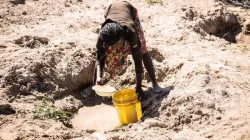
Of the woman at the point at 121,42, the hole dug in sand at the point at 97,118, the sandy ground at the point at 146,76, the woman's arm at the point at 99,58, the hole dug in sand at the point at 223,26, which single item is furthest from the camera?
the hole dug in sand at the point at 223,26

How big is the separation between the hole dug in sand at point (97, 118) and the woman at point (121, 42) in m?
0.48

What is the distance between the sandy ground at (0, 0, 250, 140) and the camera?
3150 millimetres

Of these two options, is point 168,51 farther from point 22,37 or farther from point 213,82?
point 22,37

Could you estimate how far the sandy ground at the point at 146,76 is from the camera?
124 inches

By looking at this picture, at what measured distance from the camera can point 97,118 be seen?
3.85 m

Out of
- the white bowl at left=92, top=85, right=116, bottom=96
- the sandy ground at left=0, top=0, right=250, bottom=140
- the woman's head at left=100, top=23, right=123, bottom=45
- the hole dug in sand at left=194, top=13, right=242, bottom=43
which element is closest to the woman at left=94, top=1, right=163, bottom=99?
the woman's head at left=100, top=23, right=123, bottom=45

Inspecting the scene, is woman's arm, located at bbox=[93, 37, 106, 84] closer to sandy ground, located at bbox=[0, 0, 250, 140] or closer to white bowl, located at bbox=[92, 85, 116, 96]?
white bowl, located at bbox=[92, 85, 116, 96]

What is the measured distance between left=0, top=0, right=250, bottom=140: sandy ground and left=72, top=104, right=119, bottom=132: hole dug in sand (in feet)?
0.26

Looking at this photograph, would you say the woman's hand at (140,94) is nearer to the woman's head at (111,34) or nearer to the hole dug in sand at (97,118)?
the hole dug in sand at (97,118)

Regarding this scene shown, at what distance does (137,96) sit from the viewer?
140 inches

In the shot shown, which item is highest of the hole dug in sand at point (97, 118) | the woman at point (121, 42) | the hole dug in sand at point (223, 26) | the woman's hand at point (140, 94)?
the woman at point (121, 42)

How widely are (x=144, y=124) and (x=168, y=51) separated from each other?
157 cm

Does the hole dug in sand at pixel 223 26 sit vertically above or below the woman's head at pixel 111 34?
below

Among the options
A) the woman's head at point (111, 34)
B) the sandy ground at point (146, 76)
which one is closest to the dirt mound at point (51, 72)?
the sandy ground at point (146, 76)
